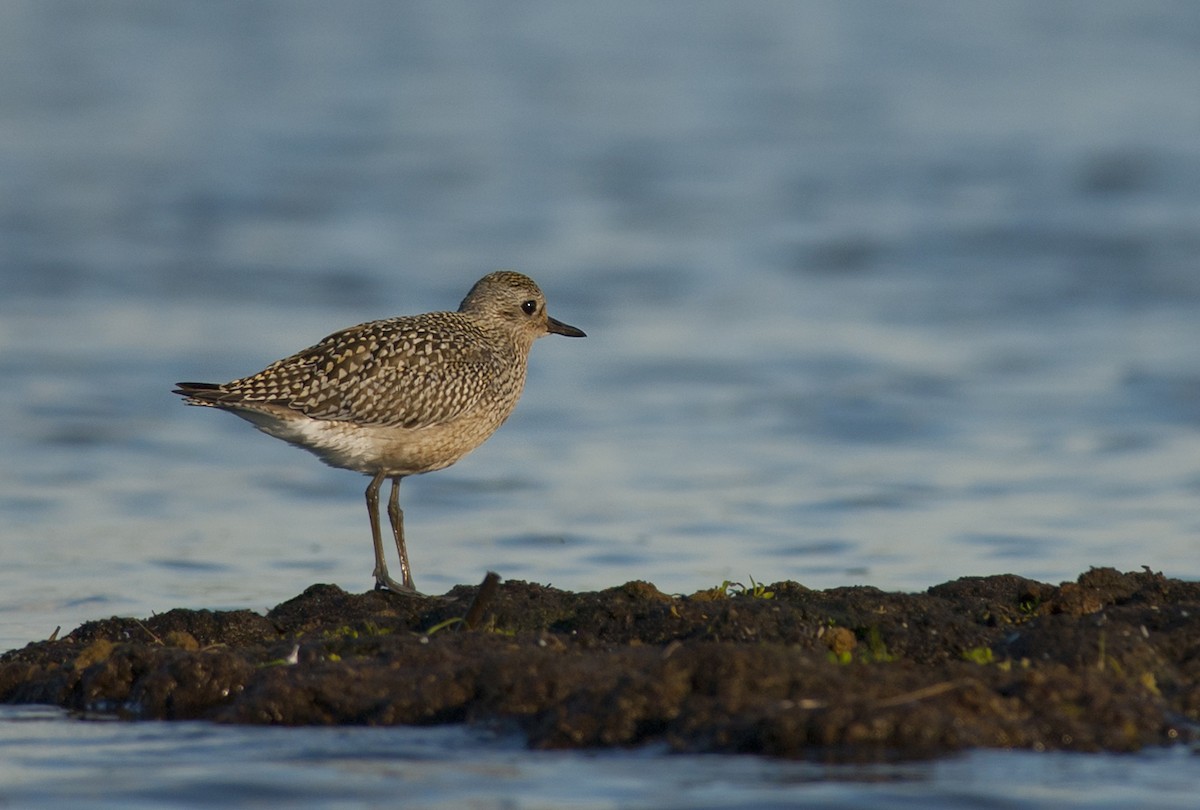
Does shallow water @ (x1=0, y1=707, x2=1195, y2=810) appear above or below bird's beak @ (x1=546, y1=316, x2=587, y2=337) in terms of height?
below

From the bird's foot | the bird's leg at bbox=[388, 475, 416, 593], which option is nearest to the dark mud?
the bird's foot

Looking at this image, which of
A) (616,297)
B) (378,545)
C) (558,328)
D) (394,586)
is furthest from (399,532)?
(616,297)

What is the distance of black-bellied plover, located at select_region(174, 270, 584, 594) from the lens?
9.09 meters

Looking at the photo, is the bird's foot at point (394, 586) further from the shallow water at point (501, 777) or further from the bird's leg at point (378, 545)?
the shallow water at point (501, 777)

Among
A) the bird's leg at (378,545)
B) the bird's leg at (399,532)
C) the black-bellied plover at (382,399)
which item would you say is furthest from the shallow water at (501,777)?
the black-bellied plover at (382,399)

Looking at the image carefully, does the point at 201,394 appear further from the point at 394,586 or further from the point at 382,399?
the point at 394,586

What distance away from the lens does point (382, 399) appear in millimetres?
9258

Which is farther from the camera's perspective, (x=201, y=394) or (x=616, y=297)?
(x=616, y=297)

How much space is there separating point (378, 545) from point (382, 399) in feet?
2.49

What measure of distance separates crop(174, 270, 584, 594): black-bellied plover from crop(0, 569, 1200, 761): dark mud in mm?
1632

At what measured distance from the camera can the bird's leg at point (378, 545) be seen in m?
8.59

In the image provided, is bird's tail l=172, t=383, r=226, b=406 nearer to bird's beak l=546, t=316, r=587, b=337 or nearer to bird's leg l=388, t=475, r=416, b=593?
bird's leg l=388, t=475, r=416, b=593

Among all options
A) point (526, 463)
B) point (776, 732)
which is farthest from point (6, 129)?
point (776, 732)

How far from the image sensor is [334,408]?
9.16 m
